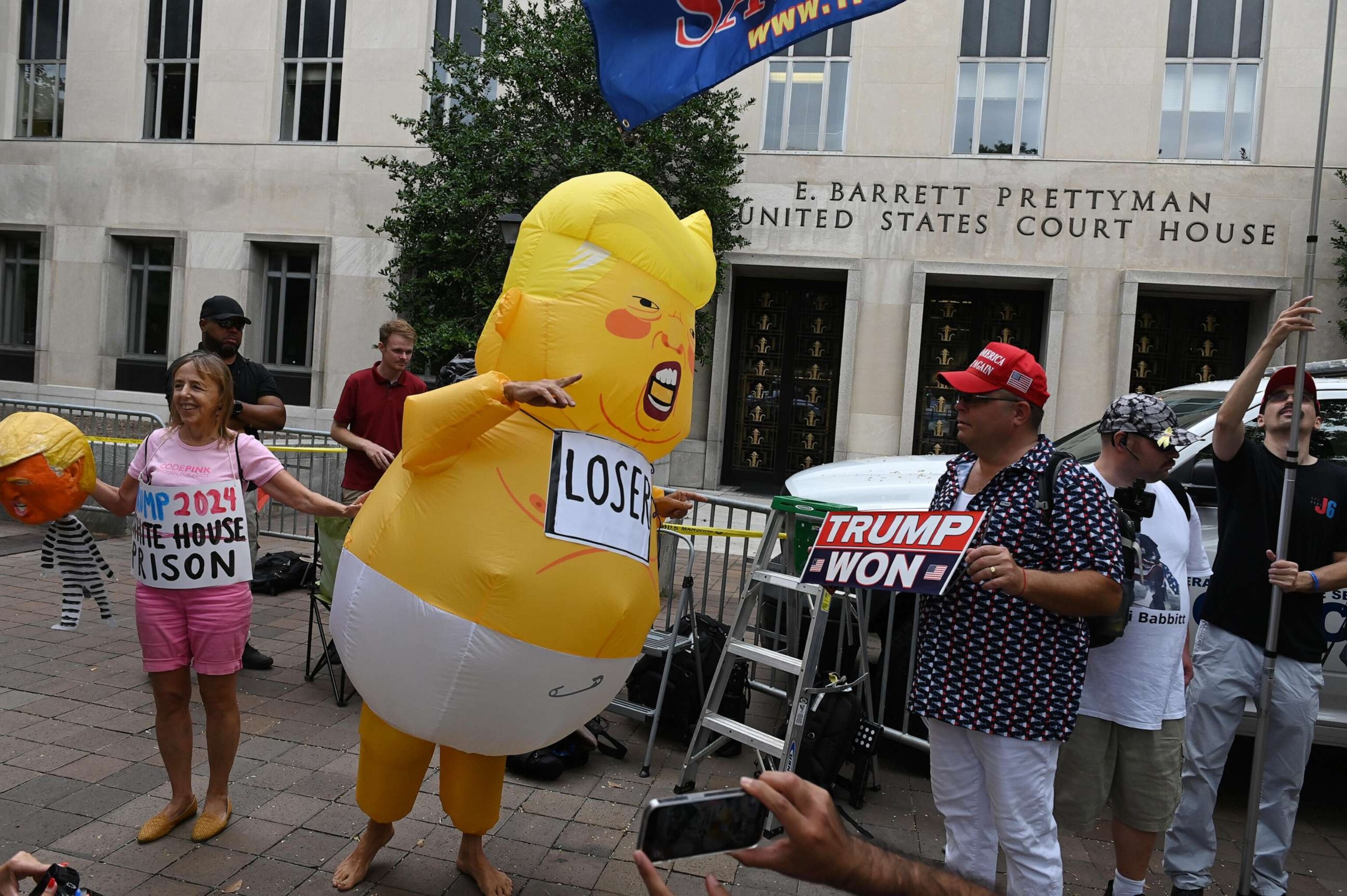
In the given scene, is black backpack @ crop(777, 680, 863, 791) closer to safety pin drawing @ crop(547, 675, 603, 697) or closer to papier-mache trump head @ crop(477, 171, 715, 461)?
safety pin drawing @ crop(547, 675, 603, 697)

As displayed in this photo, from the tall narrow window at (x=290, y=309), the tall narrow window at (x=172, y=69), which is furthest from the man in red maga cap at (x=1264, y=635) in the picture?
the tall narrow window at (x=172, y=69)

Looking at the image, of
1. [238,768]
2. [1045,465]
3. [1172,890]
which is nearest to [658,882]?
[1045,465]

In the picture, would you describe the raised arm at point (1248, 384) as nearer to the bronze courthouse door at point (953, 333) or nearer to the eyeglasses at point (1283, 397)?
the eyeglasses at point (1283, 397)

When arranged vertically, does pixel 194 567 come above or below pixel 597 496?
below

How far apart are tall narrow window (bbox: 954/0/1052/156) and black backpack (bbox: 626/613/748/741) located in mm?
12363

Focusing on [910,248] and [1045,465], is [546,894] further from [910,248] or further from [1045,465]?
[910,248]

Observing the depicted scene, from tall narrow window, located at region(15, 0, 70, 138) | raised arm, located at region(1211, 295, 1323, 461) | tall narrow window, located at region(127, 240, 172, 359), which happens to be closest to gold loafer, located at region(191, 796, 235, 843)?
raised arm, located at region(1211, 295, 1323, 461)

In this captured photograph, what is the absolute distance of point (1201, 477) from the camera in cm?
475

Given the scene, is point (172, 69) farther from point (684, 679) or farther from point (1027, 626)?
point (1027, 626)

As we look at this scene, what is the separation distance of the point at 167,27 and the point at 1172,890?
20853 mm

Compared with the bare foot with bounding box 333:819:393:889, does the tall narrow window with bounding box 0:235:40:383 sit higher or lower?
higher

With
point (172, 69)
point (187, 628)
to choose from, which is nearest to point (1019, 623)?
point (187, 628)

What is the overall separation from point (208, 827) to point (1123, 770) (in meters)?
3.63

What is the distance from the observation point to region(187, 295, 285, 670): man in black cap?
5406mm
